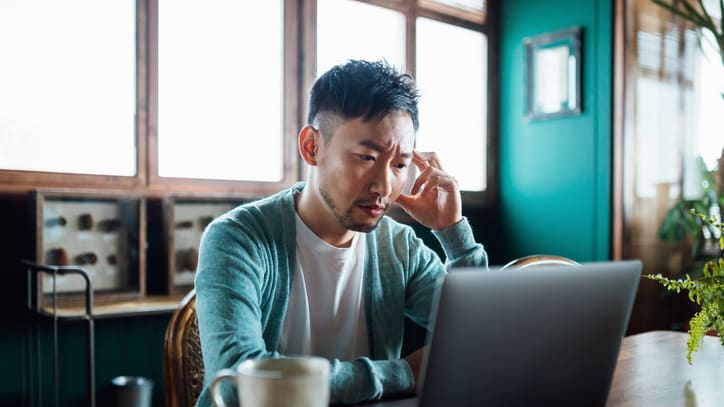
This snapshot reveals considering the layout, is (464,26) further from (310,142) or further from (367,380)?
(367,380)

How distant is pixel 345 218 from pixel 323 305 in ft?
0.65

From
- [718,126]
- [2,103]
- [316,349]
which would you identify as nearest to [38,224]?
[2,103]

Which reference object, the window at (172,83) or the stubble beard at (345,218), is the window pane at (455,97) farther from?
the stubble beard at (345,218)

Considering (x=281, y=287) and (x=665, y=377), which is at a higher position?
(x=281, y=287)

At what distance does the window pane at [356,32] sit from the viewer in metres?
3.41

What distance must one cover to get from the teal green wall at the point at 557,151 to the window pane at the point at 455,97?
0.17 metres

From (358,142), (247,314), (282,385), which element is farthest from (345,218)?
(282,385)

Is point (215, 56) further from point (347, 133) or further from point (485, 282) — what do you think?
point (485, 282)

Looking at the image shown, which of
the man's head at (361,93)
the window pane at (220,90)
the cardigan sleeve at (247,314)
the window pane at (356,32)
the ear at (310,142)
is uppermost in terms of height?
the window pane at (356,32)

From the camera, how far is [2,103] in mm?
2447

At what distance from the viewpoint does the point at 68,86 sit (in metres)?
2.61

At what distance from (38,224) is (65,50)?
0.75m

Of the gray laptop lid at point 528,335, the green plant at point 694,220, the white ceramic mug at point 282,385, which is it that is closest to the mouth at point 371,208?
the gray laptop lid at point 528,335

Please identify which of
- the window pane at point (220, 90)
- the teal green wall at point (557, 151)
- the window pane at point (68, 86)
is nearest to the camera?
the window pane at point (68, 86)
